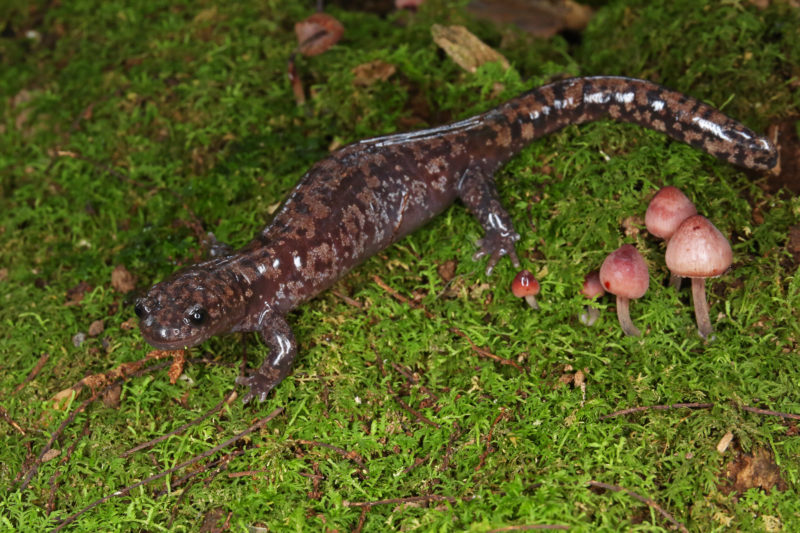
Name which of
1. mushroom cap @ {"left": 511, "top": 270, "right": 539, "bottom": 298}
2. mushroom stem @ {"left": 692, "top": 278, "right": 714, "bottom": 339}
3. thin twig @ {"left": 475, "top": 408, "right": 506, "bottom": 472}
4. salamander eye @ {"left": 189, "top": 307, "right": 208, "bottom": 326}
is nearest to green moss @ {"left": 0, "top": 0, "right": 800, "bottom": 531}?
thin twig @ {"left": 475, "top": 408, "right": 506, "bottom": 472}

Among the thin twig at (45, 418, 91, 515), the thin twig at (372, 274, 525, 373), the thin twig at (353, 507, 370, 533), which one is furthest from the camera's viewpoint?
the thin twig at (372, 274, 525, 373)

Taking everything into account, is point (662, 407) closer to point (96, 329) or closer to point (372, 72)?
point (372, 72)

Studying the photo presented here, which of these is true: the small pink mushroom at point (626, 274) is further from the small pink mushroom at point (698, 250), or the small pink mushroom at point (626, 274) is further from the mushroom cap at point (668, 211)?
the mushroom cap at point (668, 211)

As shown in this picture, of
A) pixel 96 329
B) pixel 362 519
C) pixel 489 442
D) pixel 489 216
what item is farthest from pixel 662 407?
pixel 96 329

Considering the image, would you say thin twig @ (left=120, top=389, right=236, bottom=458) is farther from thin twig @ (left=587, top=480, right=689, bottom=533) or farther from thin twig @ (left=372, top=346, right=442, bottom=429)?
thin twig @ (left=587, top=480, right=689, bottom=533)

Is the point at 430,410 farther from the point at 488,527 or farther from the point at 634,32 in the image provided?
the point at 634,32

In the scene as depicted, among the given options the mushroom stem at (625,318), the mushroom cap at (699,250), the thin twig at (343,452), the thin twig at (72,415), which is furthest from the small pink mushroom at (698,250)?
the thin twig at (72,415)
